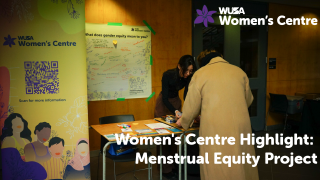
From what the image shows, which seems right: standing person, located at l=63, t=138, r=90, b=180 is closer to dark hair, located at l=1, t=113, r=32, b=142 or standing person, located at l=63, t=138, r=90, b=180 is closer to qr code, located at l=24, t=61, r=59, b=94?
dark hair, located at l=1, t=113, r=32, b=142

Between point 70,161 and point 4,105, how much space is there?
90cm

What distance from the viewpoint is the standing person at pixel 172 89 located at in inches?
120

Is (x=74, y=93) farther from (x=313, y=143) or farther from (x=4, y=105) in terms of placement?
(x=313, y=143)

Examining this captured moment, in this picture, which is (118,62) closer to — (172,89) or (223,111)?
(172,89)

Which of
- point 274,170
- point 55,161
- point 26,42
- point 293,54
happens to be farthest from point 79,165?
point 293,54

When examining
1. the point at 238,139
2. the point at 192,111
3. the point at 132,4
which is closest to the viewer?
the point at 238,139

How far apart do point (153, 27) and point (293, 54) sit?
3831 millimetres

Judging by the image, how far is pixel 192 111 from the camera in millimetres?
2314

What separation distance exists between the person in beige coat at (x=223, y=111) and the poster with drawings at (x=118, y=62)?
97.0 inches

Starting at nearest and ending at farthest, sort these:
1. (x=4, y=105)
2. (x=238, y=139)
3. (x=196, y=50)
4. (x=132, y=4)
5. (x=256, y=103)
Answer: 1. (x=238, y=139)
2. (x=4, y=105)
3. (x=132, y=4)
4. (x=196, y=50)
5. (x=256, y=103)

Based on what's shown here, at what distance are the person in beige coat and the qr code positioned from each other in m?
1.47

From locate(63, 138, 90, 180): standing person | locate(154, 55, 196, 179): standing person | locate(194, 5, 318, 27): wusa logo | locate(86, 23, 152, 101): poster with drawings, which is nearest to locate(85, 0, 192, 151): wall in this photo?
locate(86, 23, 152, 101): poster with drawings

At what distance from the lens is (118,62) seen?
4.44 metres

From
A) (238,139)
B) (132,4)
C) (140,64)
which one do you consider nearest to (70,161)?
(238,139)
